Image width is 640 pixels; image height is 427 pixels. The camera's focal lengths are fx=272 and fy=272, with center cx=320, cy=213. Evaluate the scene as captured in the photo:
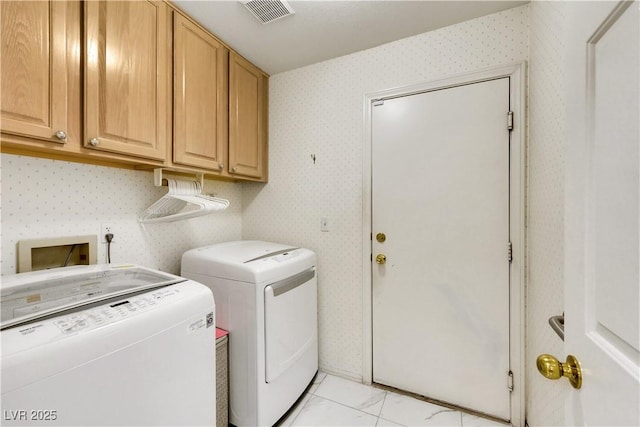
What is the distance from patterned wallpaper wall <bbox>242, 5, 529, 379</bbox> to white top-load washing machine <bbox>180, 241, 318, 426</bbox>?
372 mm

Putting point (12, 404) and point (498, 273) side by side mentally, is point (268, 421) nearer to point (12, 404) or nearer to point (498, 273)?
point (12, 404)

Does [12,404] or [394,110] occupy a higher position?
[394,110]

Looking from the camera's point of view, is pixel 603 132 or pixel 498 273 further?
pixel 498 273

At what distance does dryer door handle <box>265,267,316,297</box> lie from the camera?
1.53m

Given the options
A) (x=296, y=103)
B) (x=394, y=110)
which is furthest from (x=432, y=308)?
(x=296, y=103)

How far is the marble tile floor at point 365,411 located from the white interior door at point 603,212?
1285 millimetres

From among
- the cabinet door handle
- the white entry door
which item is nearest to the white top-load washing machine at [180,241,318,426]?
the white entry door

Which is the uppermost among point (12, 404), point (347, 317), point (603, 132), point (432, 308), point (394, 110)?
point (394, 110)

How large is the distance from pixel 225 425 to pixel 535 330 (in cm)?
170

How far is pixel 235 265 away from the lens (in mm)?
1482

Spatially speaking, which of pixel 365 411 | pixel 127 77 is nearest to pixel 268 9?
pixel 127 77

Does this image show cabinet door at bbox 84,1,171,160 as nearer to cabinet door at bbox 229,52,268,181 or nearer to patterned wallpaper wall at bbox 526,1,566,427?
cabinet door at bbox 229,52,268,181

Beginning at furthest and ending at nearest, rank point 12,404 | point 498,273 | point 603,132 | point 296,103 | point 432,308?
point 296,103
point 432,308
point 498,273
point 12,404
point 603,132

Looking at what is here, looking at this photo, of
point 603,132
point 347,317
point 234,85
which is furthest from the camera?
point 347,317
